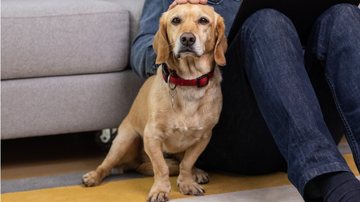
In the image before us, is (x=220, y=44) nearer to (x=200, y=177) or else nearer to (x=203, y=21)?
(x=203, y=21)

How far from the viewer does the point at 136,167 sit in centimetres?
180

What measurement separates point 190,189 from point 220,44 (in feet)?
1.37

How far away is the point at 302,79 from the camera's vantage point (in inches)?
49.3

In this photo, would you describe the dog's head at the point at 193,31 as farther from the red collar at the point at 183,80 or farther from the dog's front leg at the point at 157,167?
the dog's front leg at the point at 157,167

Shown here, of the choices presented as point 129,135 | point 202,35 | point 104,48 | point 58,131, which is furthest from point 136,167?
point 202,35

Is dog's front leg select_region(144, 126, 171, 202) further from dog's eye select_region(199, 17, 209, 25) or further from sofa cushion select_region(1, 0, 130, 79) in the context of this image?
sofa cushion select_region(1, 0, 130, 79)

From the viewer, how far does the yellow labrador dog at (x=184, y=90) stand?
4.76 ft

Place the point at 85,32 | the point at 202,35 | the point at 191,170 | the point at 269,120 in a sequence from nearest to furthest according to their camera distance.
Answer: the point at 269,120 → the point at 202,35 → the point at 191,170 → the point at 85,32

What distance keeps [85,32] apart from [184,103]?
1.63ft

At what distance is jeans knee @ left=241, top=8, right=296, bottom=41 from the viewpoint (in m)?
1.28

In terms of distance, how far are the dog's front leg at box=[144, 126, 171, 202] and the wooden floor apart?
0.45 metres

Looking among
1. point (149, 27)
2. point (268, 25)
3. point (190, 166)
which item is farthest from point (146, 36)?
point (268, 25)

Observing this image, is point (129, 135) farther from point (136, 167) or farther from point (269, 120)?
point (269, 120)

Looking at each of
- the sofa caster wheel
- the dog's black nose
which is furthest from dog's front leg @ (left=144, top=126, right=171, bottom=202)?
the sofa caster wheel
